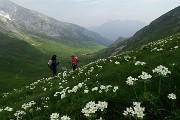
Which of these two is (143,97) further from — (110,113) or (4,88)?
(4,88)

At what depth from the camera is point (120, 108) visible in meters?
7.73

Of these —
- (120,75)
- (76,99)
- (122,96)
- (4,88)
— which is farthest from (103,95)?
(4,88)

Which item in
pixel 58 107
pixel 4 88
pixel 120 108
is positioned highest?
pixel 120 108

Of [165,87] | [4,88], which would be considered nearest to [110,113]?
[165,87]

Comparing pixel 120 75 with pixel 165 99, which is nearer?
pixel 165 99

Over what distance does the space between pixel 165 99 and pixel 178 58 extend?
150 inches

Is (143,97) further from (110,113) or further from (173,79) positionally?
(173,79)

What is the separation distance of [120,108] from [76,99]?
171 cm

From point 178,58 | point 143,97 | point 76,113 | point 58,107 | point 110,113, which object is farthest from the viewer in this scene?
point 178,58

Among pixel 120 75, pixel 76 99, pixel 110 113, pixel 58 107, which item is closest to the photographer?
pixel 110 113

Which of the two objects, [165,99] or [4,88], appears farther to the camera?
[4,88]

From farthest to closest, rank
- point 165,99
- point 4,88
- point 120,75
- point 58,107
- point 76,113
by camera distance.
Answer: point 4,88 < point 120,75 < point 58,107 < point 76,113 < point 165,99

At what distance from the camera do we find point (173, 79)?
8.25 m

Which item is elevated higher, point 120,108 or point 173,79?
point 173,79
